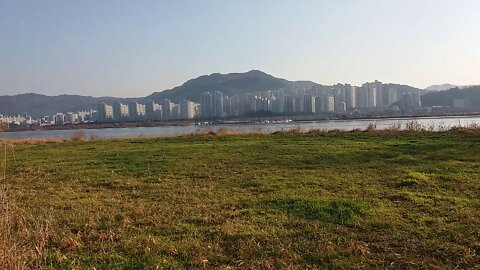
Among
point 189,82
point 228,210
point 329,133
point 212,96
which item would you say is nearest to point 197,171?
point 228,210

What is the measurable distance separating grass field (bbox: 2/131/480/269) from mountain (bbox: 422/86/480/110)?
6021 cm

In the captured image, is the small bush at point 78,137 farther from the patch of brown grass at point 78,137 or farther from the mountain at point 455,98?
the mountain at point 455,98

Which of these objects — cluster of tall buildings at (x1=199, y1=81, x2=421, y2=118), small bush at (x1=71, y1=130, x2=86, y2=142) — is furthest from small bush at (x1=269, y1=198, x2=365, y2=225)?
cluster of tall buildings at (x1=199, y1=81, x2=421, y2=118)

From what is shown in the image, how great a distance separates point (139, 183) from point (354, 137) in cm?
1160

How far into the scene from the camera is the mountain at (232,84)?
148750 millimetres

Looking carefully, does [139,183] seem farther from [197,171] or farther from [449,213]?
[449,213]

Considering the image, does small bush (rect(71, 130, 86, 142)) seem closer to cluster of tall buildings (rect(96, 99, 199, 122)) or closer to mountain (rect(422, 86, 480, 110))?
mountain (rect(422, 86, 480, 110))

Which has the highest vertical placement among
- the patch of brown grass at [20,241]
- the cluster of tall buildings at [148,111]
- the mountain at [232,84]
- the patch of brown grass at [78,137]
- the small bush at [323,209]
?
the mountain at [232,84]

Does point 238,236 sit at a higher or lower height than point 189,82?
lower

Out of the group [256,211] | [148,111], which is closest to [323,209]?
[256,211]

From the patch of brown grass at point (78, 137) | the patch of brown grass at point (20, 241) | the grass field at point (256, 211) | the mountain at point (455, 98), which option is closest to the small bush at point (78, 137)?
the patch of brown grass at point (78, 137)

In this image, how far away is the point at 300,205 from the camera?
7.45 meters

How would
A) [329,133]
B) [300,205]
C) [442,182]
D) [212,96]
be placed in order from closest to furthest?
[300,205]
[442,182]
[329,133]
[212,96]

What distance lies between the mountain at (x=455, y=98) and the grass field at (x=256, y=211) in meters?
60.2
